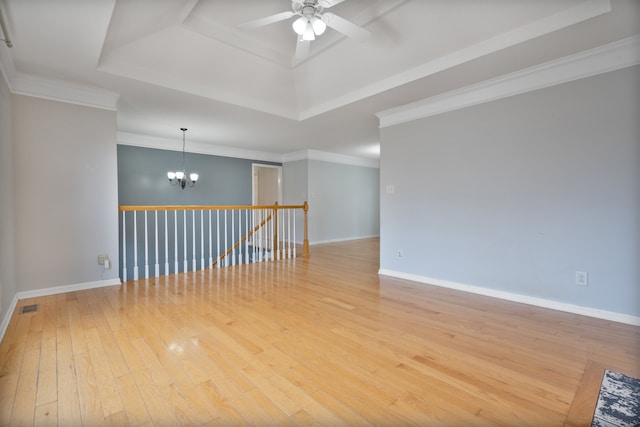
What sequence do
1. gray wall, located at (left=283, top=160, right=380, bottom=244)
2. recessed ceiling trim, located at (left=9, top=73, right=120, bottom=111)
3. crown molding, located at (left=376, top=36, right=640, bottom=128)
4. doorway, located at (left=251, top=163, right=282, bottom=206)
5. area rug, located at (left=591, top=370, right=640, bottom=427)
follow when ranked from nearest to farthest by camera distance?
area rug, located at (left=591, top=370, right=640, bottom=427), crown molding, located at (left=376, top=36, right=640, bottom=128), recessed ceiling trim, located at (left=9, top=73, right=120, bottom=111), gray wall, located at (left=283, top=160, right=380, bottom=244), doorway, located at (left=251, top=163, right=282, bottom=206)

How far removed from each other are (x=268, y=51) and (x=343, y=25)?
1394 millimetres

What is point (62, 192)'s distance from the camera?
3.29 metres

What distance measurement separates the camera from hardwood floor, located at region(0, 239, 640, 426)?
1421mm

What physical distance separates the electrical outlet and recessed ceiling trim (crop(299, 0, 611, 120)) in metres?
2.10

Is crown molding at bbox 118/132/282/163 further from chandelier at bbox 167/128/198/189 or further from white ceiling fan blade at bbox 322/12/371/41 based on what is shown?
white ceiling fan blade at bbox 322/12/371/41

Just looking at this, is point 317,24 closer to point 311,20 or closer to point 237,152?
point 311,20

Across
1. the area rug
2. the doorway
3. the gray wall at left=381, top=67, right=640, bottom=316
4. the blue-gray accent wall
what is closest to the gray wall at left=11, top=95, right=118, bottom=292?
the blue-gray accent wall

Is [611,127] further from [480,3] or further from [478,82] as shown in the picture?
[480,3]

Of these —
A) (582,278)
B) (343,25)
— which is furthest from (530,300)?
(343,25)

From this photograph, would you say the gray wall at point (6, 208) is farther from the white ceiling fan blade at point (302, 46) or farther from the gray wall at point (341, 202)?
the gray wall at point (341, 202)

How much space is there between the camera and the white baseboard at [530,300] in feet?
8.24

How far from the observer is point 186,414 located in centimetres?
140

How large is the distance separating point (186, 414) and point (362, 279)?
2.85 m

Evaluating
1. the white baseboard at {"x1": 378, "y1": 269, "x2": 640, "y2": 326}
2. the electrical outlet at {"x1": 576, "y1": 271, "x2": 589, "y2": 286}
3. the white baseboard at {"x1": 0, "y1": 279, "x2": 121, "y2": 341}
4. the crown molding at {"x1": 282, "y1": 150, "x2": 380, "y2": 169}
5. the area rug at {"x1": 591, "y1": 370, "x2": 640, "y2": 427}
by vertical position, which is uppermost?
the crown molding at {"x1": 282, "y1": 150, "x2": 380, "y2": 169}
